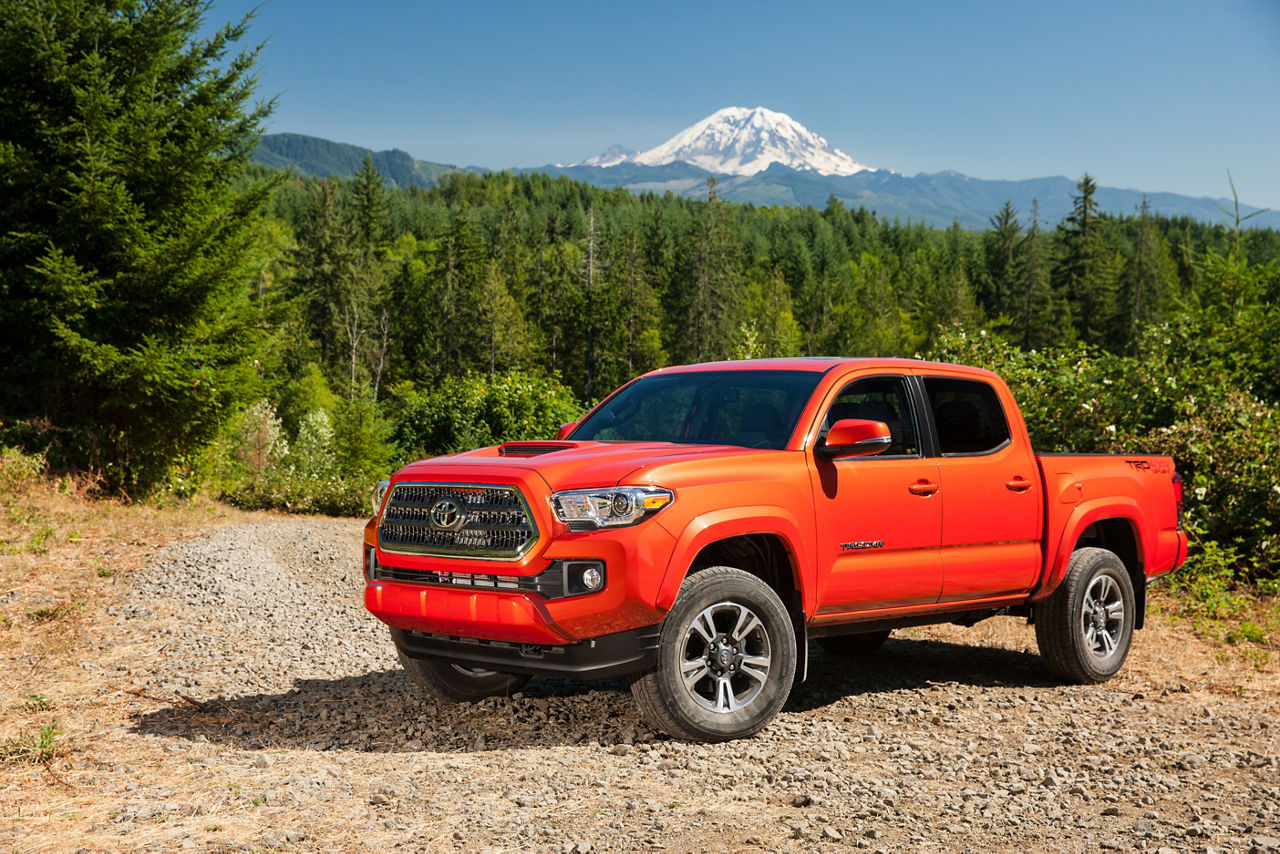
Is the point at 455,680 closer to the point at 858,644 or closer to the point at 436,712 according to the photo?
the point at 436,712

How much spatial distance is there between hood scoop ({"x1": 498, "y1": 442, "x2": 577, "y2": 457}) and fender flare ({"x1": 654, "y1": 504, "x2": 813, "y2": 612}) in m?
0.97

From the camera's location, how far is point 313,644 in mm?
8445

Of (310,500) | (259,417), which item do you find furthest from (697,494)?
(259,417)

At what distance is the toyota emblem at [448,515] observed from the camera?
5262 millimetres

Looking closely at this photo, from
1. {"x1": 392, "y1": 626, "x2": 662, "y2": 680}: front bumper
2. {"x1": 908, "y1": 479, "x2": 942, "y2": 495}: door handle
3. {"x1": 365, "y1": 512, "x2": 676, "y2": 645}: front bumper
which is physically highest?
{"x1": 908, "y1": 479, "x2": 942, "y2": 495}: door handle

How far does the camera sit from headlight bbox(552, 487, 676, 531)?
5000 millimetres

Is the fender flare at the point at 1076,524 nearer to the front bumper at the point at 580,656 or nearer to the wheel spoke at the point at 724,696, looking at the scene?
the wheel spoke at the point at 724,696

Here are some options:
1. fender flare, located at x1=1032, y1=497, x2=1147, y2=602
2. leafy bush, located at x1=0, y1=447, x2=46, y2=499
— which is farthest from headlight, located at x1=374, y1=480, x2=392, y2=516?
leafy bush, located at x1=0, y1=447, x2=46, y2=499

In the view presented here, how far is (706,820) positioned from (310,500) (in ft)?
60.6

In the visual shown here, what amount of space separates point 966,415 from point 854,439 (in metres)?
1.55

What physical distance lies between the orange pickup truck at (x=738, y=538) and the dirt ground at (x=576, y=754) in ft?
1.49

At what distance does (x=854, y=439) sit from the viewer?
5602mm

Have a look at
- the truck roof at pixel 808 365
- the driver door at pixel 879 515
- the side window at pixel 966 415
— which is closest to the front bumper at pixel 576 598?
the driver door at pixel 879 515

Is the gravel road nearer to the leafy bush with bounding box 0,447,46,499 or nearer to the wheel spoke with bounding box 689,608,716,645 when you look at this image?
the wheel spoke with bounding box 689,608,716,645
